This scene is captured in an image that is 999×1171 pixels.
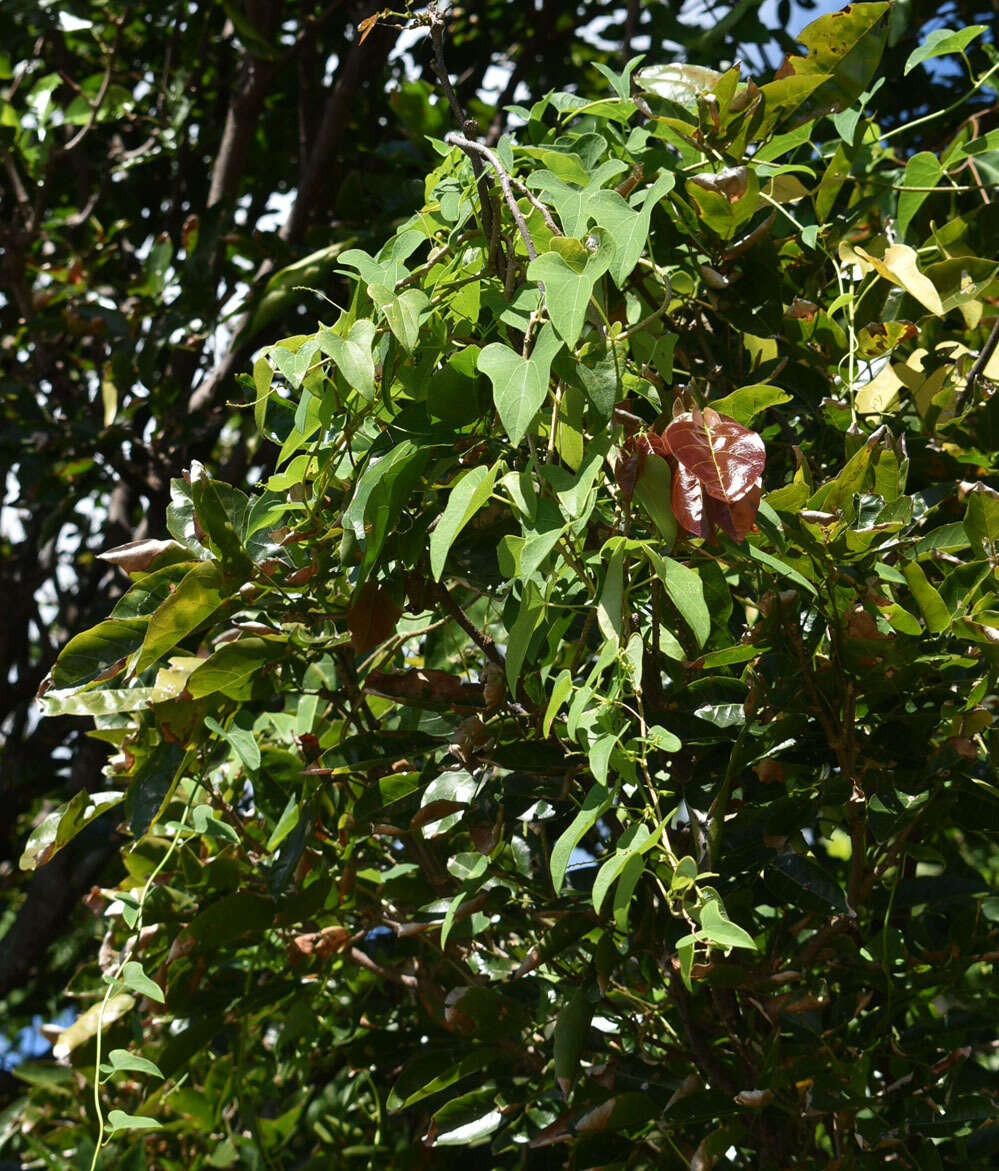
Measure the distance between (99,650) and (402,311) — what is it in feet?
1.05

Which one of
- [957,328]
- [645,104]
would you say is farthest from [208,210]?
[957,328]

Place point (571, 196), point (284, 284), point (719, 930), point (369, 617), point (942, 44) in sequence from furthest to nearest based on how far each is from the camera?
point (284, 284) < point (942, 44) < point (369, 617) < point (571, 196) < point (719, 930)

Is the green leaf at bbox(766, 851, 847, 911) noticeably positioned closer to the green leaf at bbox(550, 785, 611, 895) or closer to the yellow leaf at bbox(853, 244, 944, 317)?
the green leaf at bbox(550, 785, 611, 895)

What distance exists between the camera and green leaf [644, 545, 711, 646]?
1.74 feet

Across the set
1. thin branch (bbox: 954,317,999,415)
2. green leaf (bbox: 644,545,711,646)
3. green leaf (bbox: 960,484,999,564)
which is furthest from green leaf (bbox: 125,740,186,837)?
thin branch (bbox: 954,317,999,415)

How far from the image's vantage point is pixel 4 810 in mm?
2082

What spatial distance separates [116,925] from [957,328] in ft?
2.95

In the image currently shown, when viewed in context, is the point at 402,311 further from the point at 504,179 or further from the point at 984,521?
the point at 984,521

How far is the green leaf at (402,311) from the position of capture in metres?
0.58

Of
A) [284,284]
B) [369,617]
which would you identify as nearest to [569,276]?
[369,617]

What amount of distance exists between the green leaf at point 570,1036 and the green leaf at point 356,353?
40 centimetres

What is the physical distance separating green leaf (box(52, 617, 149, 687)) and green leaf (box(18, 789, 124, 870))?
0.08 meters

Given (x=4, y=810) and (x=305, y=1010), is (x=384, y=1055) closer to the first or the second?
(x=305, y=1010)

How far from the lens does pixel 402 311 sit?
586 millimetres
